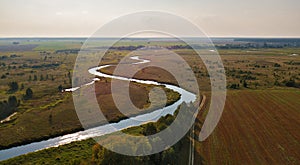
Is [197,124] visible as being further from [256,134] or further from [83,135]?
[83,135]

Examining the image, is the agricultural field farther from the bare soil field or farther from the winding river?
the winding river

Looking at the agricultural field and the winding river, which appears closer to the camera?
the agricultural field

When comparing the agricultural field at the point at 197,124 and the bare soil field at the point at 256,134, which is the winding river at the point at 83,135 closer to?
the agricultural field at the point at 197,124

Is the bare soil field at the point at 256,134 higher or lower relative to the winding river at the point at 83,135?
higher

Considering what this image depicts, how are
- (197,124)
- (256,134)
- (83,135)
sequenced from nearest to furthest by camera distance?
(256,134)
(83,135)
(197,124)

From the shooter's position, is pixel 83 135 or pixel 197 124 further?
pixel 197 124

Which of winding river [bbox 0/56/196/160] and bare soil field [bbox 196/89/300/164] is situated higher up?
bare soil field [bbox 196/89/300/164]

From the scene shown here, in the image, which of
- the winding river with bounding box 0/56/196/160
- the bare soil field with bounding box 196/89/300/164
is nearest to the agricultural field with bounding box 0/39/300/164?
the bare soil field with bounding box 196/89/300/164

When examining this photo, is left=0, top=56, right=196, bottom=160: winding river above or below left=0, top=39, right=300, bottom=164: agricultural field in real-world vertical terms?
below

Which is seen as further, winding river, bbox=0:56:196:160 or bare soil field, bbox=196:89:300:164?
winding river, bbox=0:56:196:160

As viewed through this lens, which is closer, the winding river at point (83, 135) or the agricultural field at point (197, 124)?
the agricultural field at point (197, 124)

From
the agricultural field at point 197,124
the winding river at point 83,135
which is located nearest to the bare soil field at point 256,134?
the agricultural field at point 197,124

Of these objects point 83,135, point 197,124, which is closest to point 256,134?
point 197,124
